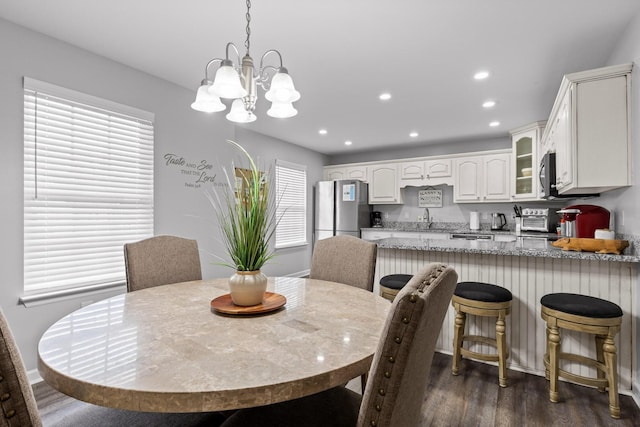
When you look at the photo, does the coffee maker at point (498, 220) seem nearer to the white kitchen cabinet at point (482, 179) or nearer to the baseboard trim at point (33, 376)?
the white kitchen cabinet at point (482, 179)

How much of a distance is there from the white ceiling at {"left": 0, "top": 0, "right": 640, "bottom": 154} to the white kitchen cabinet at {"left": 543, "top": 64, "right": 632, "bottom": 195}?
1.19 feet

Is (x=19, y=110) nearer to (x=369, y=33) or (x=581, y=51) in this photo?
(x=369, y=33)

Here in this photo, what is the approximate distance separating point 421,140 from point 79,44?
4.62m

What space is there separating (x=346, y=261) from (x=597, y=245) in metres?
1.73

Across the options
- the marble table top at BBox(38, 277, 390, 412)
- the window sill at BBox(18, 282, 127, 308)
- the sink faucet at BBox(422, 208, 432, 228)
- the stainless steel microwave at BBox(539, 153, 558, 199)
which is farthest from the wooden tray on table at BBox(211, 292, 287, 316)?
the sink faucet at BBox(422, 208, 432, 228)

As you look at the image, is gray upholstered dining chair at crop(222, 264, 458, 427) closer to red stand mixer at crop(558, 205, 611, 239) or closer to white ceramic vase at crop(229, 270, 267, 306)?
white ceramic vase at crop(229, 270, 267, 306)

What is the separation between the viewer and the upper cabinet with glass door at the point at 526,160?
Answer: 4.16 m

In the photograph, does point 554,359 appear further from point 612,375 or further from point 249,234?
point 249,234

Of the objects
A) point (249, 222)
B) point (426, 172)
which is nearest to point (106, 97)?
point (249, 222)

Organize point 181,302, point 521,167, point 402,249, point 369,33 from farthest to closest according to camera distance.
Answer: point 521,167 → point 402,249 → point 369,33 → point 181,302

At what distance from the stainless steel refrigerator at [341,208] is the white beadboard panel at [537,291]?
289 centimetres

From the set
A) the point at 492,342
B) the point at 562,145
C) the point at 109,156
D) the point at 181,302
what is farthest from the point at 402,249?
the point at 109,156

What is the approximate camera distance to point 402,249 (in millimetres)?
2770

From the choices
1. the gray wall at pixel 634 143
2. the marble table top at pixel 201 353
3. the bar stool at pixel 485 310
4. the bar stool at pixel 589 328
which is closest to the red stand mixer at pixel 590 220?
the gray wall at pixel 634 143
